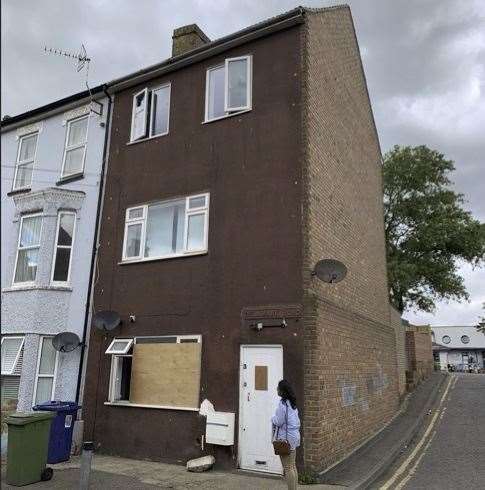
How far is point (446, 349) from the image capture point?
2431 inches

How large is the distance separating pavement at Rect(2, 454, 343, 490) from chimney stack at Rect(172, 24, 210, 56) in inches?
421

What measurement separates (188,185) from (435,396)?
14.1m

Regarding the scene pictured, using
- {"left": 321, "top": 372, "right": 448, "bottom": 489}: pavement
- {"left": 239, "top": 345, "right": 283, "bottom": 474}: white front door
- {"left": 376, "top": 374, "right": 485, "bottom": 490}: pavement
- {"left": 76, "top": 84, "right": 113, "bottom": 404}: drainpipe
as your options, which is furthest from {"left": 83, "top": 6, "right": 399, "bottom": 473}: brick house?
{"left": 376, "top": 374, "right": 485, "bottom": 490}: pavement

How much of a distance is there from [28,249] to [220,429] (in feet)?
24.4

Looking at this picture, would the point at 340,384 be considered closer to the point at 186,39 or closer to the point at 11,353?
the point at 11,353

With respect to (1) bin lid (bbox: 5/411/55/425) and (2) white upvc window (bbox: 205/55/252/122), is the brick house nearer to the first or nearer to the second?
(2) white upvc window (bbox: 205/55/252/122)

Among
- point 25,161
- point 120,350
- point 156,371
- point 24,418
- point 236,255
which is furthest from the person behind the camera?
point 25,161

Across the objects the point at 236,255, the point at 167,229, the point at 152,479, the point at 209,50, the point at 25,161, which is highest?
the point at 209,50

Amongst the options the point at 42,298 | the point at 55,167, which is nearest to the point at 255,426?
the point at 42,298

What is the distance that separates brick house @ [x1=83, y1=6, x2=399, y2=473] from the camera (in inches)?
364

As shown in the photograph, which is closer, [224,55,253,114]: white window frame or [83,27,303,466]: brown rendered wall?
[83,27,303,466]: brown rendered wall

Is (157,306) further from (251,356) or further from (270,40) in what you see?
(270,40)

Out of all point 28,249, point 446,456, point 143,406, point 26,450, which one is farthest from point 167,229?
point 446,456

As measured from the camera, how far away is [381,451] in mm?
10344
